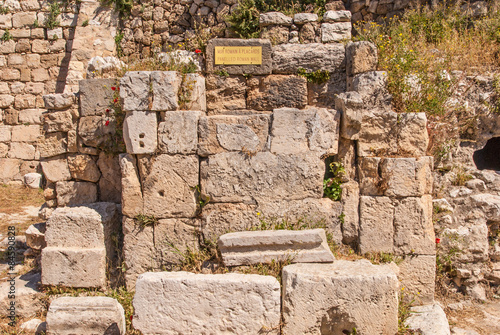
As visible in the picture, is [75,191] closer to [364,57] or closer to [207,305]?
[207,305]

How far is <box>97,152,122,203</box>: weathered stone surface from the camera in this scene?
16.0ft

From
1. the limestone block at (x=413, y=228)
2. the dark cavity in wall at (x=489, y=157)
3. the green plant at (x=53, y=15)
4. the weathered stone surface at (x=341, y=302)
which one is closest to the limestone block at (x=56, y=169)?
the weathered stone surface at (x=341, y=302)

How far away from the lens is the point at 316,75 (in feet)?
17.3

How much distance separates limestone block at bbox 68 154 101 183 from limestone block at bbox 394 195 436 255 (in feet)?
11.8

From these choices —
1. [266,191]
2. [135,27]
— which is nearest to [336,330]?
[266,191]

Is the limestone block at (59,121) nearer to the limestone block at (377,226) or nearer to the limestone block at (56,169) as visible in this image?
the limestone block at (56,169)

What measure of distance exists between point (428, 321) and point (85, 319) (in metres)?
3.23

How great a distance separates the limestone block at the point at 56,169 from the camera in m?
4.98

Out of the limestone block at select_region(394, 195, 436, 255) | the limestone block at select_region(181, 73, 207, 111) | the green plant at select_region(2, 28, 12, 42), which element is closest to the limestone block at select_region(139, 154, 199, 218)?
the limestone block at select_region(181, 73, 207, 111)

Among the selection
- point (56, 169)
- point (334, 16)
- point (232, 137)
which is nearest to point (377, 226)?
point (232, 137)

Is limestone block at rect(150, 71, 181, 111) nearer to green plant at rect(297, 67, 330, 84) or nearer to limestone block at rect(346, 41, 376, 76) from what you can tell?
green plant at rect(297, 67, 330, 84)

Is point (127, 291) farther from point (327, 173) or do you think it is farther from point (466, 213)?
point (466, 213)

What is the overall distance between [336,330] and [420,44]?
4766 millimetres

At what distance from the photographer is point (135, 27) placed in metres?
9.53
